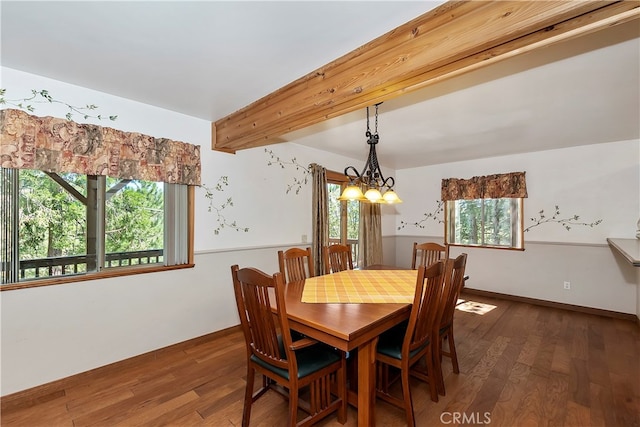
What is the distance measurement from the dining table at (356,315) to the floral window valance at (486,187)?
3040 millimetres

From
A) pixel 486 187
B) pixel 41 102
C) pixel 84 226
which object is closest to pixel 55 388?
pixel 84 226

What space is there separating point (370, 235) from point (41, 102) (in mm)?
4307

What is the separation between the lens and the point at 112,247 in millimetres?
2523

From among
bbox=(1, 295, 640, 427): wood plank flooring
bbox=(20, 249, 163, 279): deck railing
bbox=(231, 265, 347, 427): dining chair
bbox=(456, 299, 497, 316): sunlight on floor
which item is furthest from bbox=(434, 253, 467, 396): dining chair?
bbox=(20, 249, 163, 279): deck railing

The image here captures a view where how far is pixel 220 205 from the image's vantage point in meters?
3.17

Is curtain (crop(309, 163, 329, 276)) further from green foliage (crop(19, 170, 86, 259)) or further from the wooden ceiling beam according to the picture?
green foliage (crop(19, 170, 86, 259))

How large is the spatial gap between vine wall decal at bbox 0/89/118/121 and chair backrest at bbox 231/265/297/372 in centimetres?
195

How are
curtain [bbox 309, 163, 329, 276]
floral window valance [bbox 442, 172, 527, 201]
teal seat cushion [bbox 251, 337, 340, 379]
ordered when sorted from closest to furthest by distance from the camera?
teal seat cushion [bbox 251, 337, 340, 379]
curtain [bbox 309, 163, 329, 276]
floral window valance [bbox 442, 172, 527, 201]

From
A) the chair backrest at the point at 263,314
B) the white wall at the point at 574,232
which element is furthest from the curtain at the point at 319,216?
the white wall at the point at 574,232

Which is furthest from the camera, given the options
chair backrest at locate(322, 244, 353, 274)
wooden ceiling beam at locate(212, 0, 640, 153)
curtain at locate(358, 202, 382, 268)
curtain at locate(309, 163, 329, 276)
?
curtain at locate(358, 202, 382, 268)

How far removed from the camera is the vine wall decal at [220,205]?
308 cm

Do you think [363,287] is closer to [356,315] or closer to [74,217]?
[356,315]

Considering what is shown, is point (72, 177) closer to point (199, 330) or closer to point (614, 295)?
point (199, 330)

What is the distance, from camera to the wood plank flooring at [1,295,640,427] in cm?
185
